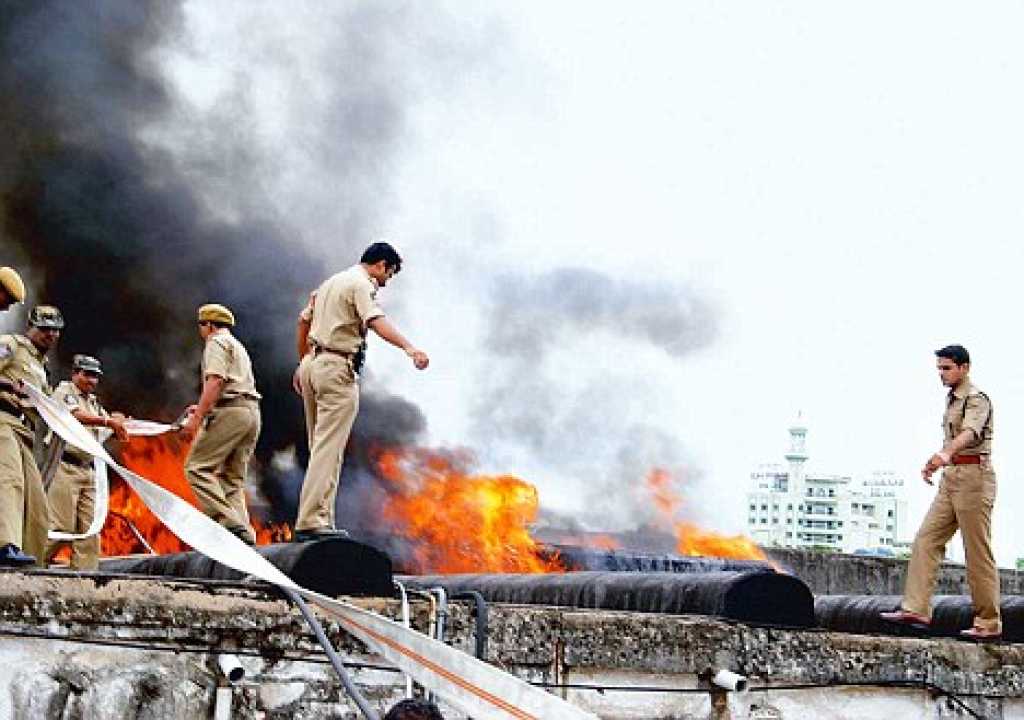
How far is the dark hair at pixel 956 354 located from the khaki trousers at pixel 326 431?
3.50 m

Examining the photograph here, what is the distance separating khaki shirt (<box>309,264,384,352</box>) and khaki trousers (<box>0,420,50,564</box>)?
155cm

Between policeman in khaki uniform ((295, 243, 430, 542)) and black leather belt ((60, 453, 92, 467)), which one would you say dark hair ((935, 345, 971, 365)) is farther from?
black leather belt ((60, 453, 92, 467))

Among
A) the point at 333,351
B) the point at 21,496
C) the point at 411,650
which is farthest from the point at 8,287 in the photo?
the point at 411,650

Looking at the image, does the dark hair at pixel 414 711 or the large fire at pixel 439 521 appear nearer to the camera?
the dark hair at pixel 414 711

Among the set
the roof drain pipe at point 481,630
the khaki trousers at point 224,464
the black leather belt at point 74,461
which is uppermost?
the black leather belt at point 74,461

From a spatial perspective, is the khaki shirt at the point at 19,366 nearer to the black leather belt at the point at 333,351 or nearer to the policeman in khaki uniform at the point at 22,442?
the policeman in khaki uniform at the point at 22,442

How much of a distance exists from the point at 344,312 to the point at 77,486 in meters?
3.67

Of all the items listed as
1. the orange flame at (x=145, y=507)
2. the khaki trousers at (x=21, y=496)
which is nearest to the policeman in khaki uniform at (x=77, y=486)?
the khaki trousers at (x=21, y=496)

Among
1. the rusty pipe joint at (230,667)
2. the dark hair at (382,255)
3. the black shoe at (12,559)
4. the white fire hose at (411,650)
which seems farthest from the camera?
the dark hair at (382,255)

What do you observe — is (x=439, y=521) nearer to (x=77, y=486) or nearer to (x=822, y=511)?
(x=77, y=486)

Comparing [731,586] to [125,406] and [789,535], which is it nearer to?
[125,406]

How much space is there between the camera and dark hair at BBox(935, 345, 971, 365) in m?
8.65

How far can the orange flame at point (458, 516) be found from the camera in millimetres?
16109

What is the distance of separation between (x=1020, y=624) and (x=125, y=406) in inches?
560
